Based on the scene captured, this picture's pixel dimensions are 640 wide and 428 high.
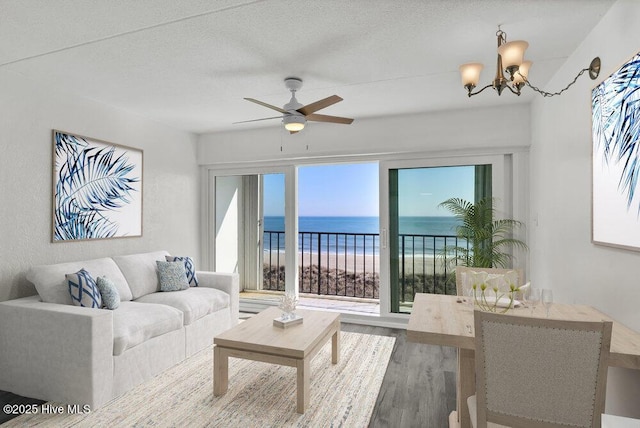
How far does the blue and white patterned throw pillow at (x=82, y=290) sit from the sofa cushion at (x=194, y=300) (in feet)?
1.98

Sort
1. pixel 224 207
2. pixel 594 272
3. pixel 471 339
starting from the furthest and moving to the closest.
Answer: pixel 224 207, pixel 594 272, pixel 471 339

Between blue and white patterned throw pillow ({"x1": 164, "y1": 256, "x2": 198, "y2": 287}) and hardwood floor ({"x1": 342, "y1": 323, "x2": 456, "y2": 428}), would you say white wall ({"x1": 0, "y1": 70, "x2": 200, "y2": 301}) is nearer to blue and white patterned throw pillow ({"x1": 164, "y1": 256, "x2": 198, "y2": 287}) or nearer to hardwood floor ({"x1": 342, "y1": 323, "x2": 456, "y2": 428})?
blue and white patterned throw pillow ({"x1": 164, "y1": 256, "x2": 198, "y2": 287})

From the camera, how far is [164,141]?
4.55m

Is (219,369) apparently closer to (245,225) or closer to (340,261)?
(245,225)

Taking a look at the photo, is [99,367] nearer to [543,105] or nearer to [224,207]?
[224,207]

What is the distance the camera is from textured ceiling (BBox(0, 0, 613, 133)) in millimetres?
1981

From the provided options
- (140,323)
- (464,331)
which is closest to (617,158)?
(464,331)

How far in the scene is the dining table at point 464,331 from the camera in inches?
59.7

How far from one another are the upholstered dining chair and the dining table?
24 centimetres

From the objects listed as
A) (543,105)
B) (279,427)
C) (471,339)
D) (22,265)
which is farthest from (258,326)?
(543,105)

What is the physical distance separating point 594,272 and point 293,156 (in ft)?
11.2

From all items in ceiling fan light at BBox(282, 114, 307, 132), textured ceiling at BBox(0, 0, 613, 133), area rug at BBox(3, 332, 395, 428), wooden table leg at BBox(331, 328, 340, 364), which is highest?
textured ceiling at BBox(0, 0, 613, 133)

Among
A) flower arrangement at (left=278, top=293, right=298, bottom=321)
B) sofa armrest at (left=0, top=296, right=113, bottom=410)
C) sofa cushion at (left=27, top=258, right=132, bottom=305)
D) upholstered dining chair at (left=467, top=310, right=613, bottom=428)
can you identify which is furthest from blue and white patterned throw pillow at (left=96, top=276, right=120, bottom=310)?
upholstered dining chair at (left=467, top=310, right=613, bottom=428)

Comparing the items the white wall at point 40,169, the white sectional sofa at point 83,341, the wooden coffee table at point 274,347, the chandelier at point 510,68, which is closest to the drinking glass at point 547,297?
the chandelier at point 510,68
